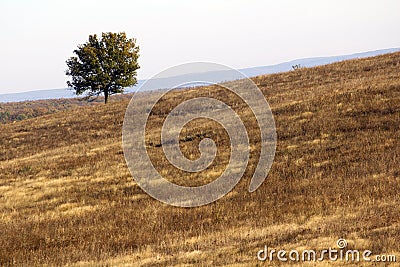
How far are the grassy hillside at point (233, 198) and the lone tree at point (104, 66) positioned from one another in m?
23.2

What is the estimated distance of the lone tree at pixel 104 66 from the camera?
2202 inches

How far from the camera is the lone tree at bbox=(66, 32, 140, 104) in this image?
55938 millimetres

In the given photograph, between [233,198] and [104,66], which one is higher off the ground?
[104,66]

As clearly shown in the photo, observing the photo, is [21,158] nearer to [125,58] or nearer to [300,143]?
[300,143]

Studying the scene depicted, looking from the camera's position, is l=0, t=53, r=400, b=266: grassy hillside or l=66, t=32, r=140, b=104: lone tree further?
l=66, t=32, r=140, b=104: lone tree

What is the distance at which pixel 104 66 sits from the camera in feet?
184

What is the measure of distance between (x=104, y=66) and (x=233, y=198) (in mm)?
43659

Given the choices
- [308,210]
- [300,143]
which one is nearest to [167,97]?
[300,143]

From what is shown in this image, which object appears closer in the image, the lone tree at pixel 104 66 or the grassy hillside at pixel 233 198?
the grassy hillside at pixel 233 198

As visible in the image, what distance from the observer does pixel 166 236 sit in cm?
1278

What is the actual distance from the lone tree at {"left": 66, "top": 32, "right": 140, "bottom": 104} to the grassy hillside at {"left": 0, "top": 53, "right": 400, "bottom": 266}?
23.2 metres

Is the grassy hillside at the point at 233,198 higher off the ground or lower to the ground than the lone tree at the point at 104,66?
lower

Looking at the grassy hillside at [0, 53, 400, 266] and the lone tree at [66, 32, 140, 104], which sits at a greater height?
the lone tree at [66, 32, 140, 104]

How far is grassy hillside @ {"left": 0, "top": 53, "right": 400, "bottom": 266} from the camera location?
431 inches
